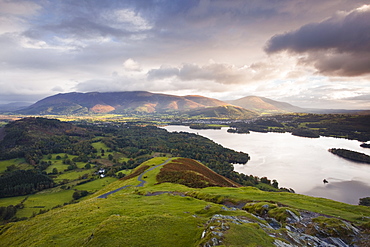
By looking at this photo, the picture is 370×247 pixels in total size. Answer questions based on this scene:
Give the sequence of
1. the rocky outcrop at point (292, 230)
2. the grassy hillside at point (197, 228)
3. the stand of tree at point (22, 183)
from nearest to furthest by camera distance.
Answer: the rocky outcrop at point (292, 230), the grassy hillside at point (197, 228), the stand of tree at point (22, 183)

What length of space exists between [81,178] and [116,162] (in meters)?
44.7

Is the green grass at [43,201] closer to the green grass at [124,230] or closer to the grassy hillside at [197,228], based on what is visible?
the grassy hillside at [197,228]

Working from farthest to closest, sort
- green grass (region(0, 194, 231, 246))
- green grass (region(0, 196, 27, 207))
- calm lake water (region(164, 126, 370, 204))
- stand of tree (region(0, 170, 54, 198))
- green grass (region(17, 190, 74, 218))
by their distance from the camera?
1. stand of tree (region(0, 170, 54, 198))
2. calm lake water (region(164, 126, 370, 204))
3. green grass (region(0, 196, 27, 207))
4. green grass (region(17, 190, 74, 218))
5. green grass (region(0, 194, 231, 246))

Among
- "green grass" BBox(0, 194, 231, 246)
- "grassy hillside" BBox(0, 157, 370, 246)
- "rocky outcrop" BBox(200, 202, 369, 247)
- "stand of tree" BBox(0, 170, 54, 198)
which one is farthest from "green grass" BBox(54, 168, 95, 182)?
"rocky outcrop" BBox(200, 202, 369, 247)

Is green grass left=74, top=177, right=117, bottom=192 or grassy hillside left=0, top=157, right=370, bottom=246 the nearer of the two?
grassy hillside left=0, top=157, right=370, bottom=246

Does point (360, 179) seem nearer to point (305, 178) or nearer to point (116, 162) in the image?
point (305, 178)

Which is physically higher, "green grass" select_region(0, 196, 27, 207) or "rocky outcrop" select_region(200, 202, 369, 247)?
"rocky outcrop" select_region(200, 202, 369, 247)

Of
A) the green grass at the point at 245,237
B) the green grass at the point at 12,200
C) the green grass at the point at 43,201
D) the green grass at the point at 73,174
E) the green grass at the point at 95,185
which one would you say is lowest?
the green grass at the point at 12,200

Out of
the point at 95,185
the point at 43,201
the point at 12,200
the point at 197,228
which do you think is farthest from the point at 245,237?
the point at 12,200

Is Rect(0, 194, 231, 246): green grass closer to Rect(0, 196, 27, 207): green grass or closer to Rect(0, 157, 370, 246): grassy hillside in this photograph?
Rect(0, 157, 370, 246): grassy hillside

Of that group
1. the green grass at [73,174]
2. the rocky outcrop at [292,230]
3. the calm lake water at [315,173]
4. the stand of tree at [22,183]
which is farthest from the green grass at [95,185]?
the rocky outcrop at [292,230]

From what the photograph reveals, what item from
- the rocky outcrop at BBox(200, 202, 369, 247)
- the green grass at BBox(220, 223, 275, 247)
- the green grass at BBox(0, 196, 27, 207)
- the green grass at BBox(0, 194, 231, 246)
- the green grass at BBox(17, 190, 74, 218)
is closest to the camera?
the green grass at BBox(220, 223, 275, 247)

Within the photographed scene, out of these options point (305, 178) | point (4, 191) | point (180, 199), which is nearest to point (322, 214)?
point (180, 199)

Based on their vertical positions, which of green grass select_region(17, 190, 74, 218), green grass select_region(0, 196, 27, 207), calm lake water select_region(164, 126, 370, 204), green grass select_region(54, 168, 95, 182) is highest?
calm lake water select_region(164, 126, 370, 204)
